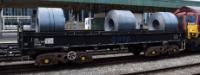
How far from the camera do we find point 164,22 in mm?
16281

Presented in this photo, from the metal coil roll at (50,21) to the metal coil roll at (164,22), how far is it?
17.4 ft

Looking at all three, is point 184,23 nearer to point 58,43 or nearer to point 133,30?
point 133,30

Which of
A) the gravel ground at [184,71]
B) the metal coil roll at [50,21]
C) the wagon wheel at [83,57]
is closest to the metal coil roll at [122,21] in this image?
the wagon wheel at [83,57]

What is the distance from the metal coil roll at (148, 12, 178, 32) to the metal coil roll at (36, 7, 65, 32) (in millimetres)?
5316

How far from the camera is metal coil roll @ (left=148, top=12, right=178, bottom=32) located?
16328mm

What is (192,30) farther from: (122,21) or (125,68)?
(125,68)

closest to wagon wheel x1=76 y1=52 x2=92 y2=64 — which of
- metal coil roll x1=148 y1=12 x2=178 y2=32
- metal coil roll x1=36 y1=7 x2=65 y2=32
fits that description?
metal coil roll x1=36 y1=7 x2=65 y2=32

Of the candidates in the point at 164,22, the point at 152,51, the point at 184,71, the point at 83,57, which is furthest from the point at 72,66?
the point at 164,22

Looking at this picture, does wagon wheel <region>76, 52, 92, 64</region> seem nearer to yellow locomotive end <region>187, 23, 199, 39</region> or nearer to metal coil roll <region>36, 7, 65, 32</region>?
metal coil roll <region>36, 7, 65, 32</region>

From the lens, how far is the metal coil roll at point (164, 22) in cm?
1633

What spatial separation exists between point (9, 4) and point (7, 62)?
1617cm

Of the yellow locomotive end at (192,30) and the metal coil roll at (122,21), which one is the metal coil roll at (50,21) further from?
the yellow locomotive end at (192,30)

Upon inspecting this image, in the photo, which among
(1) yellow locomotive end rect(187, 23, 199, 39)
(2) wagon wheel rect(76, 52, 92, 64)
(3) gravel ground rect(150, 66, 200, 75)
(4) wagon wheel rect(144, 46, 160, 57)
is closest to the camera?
(3) gravel ground rect(150, 66, 200, 75)

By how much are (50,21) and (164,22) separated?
588 cm
